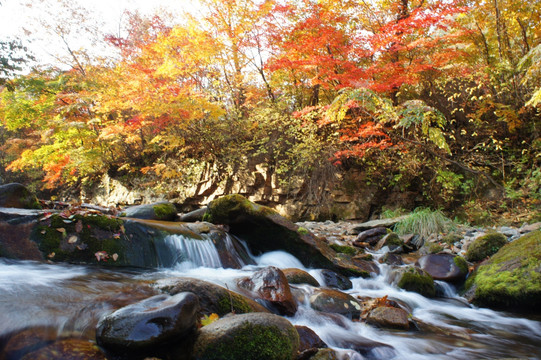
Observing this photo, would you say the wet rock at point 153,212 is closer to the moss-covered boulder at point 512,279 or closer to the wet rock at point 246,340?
the wet rock at point 246,340

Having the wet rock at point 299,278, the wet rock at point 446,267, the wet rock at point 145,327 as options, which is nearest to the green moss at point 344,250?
the wet rock at point 446,267

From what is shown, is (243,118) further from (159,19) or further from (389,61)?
(159,19)

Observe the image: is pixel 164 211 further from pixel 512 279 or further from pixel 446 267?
pixel 512 279

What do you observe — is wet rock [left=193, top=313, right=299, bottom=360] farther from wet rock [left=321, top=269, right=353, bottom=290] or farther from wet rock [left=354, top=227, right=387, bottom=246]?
wet rock [left=354, top=227, right=387, bottom=246]

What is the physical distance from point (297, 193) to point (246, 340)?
8.63 metres

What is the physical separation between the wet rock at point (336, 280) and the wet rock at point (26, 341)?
11.6 feet

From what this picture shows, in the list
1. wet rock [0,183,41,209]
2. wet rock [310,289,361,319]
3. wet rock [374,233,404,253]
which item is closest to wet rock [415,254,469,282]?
wet rock [374,233,404,253]

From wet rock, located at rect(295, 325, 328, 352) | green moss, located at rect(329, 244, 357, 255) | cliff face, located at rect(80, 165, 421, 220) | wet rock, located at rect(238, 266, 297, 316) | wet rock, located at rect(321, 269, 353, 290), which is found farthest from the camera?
cliff face, located at rect(80, 165, 421, 220)

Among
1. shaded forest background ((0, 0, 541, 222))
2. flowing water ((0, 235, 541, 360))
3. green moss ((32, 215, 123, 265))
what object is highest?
shaded forest background ((0, 0, 541, 222))

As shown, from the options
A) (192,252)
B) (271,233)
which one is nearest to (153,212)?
(192,252)

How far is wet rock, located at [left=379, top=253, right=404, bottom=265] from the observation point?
18.2 feet

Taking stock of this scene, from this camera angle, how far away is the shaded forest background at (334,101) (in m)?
7.84

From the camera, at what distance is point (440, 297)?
14.5ft

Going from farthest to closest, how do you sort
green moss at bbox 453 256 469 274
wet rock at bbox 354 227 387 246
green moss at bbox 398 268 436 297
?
wet rock at bbox 354 227 387 246, green moss at bbox 453 256 469 274, green moss at bbox 398 268 436 297
